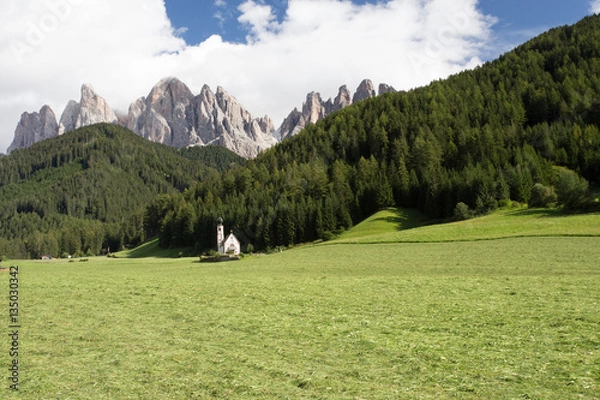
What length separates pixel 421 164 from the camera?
130000 mm

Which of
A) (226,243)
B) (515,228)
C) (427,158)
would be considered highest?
(427,158)

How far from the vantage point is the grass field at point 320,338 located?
37.1 feet

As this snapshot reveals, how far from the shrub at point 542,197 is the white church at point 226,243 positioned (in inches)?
2765

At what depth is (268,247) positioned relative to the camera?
10556 centimetres

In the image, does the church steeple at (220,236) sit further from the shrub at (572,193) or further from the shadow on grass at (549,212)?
the shrub at (572,193)

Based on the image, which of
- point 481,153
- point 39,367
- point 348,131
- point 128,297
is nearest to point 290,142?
point 348,131

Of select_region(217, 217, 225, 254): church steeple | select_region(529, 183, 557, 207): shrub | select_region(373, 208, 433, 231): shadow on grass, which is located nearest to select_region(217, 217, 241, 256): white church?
select_region(217, 217, 225, 254): church steeple

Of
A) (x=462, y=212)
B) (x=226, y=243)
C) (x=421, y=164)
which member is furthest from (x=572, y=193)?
(x=226, y=243)

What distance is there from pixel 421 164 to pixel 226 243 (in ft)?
221

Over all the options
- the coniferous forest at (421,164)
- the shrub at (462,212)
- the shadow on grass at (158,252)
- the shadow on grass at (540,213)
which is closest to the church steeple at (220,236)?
the coniferous forest at (421,164)

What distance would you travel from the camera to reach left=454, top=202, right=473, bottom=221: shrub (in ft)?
298

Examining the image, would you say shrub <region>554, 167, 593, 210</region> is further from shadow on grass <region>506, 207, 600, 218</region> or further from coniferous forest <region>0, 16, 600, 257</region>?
shadow on grass <region>506, 207, 600, 218</region>

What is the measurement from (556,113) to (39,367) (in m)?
180

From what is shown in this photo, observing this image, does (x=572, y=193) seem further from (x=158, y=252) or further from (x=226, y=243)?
(x=158, y=252)
